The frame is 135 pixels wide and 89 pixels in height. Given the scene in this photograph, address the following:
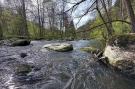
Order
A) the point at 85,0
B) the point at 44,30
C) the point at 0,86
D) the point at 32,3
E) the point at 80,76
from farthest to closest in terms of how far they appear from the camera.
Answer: the point at 44,30
the point at 32,3
the point at 85,0
the point at 80,76
the point at 0,86

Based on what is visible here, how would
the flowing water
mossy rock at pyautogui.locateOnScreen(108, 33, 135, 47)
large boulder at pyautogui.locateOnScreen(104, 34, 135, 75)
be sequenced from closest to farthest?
the flowing water
large boulder at pyautogui.locateOnScreen(104, 34, 135, 75)
mossy rock at pyautogui.locateOnScreen(108, 33, 135, 47)

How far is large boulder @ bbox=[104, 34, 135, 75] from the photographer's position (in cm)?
683

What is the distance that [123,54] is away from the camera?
7.18 m

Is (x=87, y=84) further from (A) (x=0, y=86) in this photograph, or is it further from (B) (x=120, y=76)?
(A) (x=0, y=86)

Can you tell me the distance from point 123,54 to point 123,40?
2.80 ft

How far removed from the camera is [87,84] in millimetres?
6020

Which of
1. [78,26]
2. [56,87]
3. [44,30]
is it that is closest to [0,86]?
[56,87]

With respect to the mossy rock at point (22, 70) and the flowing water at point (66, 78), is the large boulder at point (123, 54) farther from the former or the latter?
the mossy rock at point (22, 70)

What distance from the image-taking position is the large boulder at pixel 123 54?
6.83 metres

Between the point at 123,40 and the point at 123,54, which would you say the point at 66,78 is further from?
the point at 123,40

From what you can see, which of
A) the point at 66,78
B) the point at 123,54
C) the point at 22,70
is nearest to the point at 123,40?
the point at 123,54

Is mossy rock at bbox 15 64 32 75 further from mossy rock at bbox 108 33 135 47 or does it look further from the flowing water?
mossy rock at bbox 108 33 135 47

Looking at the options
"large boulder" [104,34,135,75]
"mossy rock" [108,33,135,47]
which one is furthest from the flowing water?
"mossy rock" [108,33,135,47]

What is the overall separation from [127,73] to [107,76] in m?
0.71
